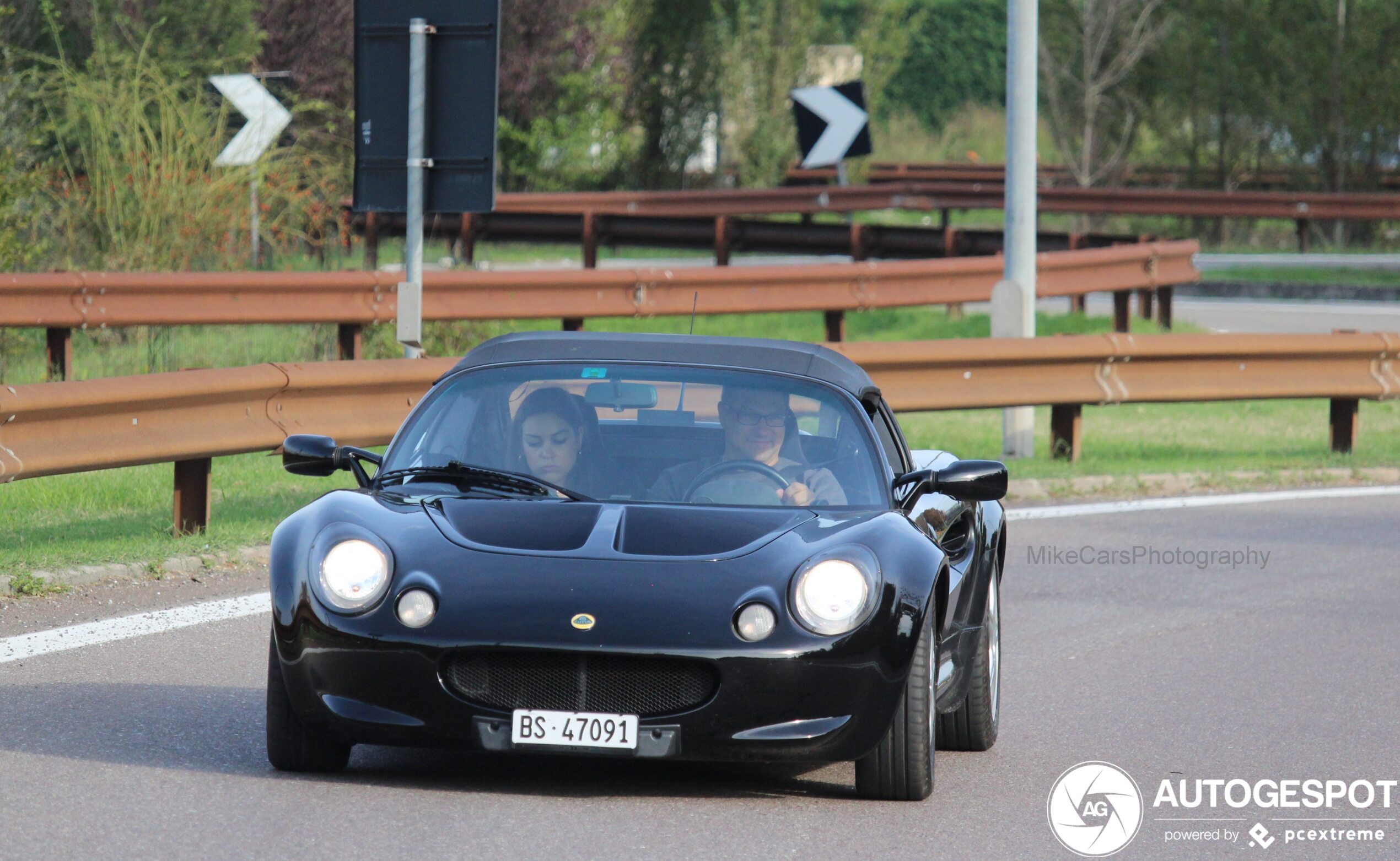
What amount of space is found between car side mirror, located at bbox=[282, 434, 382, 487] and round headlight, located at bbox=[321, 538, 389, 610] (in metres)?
0.82

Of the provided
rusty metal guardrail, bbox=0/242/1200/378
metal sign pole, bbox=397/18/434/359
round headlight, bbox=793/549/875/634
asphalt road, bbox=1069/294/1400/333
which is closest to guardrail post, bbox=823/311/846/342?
rusty metal guardrail, bbox=0/242/1200/378

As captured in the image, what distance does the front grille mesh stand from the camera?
17.0 feet

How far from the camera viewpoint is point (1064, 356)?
42.5ft

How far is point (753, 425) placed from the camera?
6.21 m

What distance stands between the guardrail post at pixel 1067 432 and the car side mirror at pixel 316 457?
25.3 ft

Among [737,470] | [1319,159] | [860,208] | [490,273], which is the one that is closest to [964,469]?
[737,470]

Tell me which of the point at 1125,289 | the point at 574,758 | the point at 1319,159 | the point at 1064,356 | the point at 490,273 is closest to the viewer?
the point at 574,758

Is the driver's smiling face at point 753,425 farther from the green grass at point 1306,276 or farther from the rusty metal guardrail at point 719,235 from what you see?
the green grass at point 1306,276

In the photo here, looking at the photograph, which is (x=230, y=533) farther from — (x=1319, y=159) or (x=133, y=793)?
(x=1319, y=159)

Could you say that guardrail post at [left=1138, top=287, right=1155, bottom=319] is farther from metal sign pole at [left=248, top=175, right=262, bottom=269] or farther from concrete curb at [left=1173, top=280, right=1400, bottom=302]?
metal sign pole at [left=248, top=175, right=262, bottom=269]

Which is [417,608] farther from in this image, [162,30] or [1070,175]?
[1070,175]

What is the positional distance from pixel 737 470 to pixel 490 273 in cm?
931

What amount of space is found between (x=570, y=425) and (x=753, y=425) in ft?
1.74

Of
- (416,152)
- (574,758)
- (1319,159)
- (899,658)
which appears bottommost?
(574,758)
